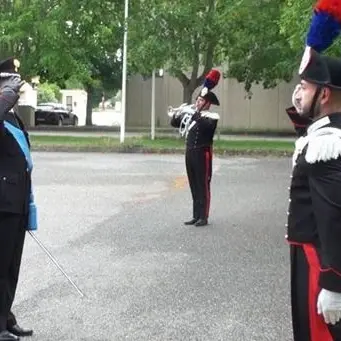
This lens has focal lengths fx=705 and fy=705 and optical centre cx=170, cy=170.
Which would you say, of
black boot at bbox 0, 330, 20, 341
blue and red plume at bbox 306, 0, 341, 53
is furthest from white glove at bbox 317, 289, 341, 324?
black boot at bbox 0, 330, 20, 341

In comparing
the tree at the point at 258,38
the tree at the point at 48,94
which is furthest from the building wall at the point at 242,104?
the tree at the point at 48,94

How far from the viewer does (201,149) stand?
946 centimetres

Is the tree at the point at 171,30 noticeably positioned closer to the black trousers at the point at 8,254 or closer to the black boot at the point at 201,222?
the black boot at the point at 201,222

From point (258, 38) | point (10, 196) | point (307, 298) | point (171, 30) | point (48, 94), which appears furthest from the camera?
point (48, 94)

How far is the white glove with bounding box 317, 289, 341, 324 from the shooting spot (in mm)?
2992

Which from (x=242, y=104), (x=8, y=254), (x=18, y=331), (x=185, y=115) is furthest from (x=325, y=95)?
(x=242, y=104)

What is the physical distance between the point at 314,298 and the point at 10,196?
7.60 ft

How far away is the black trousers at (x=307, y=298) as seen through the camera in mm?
3200

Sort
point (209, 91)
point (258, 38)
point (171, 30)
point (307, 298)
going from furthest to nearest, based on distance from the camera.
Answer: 1. point (258, 38)
2. point (171, 30)
3. point (209, 91)
4. point (307, 298)

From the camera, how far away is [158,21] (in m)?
22.7

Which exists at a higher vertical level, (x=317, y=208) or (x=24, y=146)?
(x=24, y=146)

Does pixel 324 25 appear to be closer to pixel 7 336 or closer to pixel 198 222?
pixel 7 336

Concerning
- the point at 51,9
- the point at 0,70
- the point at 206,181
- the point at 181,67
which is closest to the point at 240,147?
the point at 181,67

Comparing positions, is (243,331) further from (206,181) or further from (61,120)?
(61,120)
